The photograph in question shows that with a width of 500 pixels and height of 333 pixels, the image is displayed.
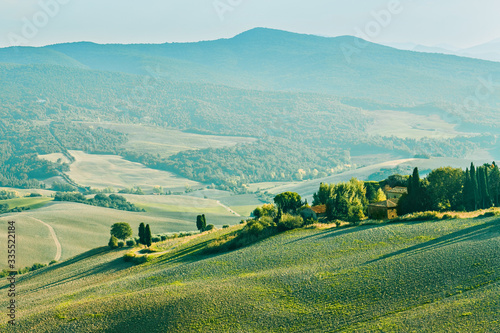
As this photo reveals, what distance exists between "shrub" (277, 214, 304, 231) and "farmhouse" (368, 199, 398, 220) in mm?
7803

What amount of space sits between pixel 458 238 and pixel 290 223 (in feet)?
67.5

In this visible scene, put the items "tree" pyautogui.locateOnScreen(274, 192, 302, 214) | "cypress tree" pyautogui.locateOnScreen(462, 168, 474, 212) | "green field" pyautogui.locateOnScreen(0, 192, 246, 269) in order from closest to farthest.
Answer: "cypress tree" pyautogui.locateOnScreen(462, 168, 474, 212), "tree" pyautogui.locateOnScreen(274, 192, 302, 214), "green field" pyautogui.locateOnScreen(0, 192, 246, 269)

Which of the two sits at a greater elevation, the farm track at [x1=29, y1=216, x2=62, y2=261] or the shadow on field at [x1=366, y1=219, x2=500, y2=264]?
the shadow on field at [x1=366, y1=219, x2=500, y2=264]

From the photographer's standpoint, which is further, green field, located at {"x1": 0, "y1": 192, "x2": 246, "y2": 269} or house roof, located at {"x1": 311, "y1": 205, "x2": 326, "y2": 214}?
green field, located at {"x1": 0, "y1": 192, "x2": 246, "y2": 269}

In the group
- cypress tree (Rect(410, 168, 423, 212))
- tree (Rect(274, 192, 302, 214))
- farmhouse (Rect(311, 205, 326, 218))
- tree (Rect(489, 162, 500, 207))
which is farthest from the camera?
tree (Rect(274, 192, 302, 214))

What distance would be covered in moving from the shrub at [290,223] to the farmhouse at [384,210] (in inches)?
307

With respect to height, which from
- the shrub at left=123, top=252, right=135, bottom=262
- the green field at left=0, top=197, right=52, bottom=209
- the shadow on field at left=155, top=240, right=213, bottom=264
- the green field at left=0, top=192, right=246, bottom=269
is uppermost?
the shadow on field at left=155, top=240, right=213, bottom=264

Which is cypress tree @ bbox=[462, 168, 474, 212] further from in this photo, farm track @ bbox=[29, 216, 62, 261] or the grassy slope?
farm track @ bbox=[29, 216, 62, 261]

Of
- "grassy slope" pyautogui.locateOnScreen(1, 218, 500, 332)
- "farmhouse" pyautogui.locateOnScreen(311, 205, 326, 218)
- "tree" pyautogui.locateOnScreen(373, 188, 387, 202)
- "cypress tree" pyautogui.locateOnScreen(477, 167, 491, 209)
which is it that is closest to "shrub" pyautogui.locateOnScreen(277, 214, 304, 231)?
"farmhouse" pyautogui.locateOnScreen(311, 205, 326, 218)

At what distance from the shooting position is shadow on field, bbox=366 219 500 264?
37.3 m

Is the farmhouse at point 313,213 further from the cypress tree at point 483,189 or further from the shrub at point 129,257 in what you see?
the shrub at point 129,257

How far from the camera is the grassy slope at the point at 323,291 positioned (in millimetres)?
28109

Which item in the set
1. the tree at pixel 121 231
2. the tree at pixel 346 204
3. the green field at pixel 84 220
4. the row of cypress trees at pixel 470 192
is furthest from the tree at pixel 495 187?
the green field at pixel 84 220

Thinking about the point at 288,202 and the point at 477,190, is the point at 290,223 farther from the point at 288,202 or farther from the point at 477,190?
the point at 477,190
